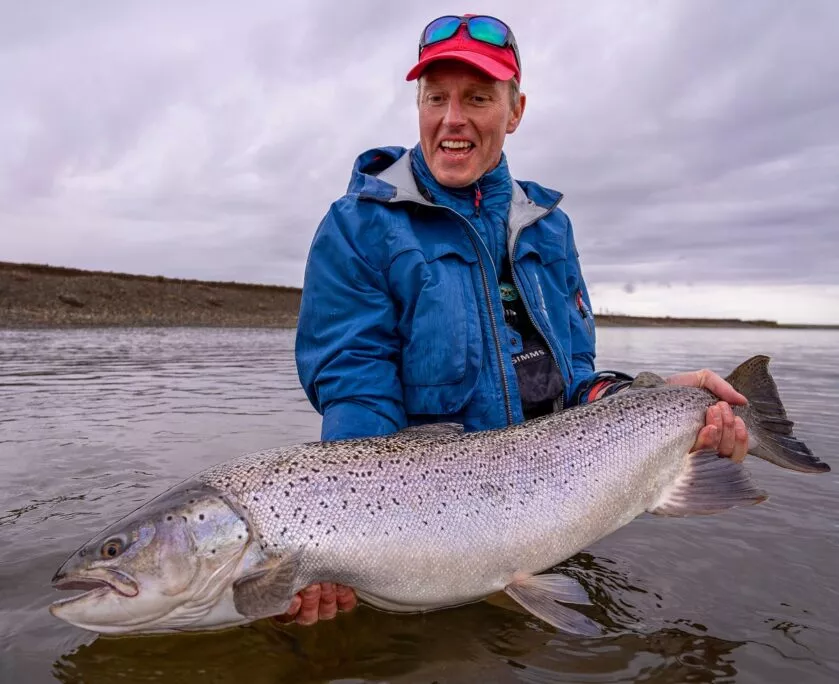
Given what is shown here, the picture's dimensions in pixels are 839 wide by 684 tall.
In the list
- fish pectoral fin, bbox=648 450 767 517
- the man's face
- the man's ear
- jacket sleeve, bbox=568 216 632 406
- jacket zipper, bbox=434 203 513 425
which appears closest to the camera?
fish pectoral fin, bbox=648 450 767 517

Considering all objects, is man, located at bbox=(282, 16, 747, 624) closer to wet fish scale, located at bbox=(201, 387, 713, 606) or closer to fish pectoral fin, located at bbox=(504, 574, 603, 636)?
wet fish scale, located at bbox=(201, 387, 713, 606)

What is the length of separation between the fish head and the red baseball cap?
2.73 metres

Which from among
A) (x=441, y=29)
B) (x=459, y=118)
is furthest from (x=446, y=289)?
(x=441, y=29)

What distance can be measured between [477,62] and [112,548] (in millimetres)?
3122

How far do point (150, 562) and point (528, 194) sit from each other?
3321mm

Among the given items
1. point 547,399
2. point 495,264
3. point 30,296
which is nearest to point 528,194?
point 495,264

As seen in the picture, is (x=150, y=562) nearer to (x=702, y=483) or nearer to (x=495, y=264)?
(x=495, y=264)

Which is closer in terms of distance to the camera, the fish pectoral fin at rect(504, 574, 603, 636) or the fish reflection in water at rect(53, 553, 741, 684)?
the fish reflection in water at rect(53, 553, 741, 684)

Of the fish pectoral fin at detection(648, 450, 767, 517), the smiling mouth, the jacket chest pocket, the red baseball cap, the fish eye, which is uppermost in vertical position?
the red baseball cap

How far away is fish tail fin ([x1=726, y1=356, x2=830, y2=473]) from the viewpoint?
3.77m

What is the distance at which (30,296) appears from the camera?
33.8 meters

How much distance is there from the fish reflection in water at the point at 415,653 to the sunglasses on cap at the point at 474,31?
10.7 ft

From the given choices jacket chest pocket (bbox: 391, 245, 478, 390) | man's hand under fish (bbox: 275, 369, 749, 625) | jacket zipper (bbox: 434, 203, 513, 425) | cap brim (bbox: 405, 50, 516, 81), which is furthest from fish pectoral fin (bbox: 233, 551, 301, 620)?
cap brim (bbox: 405, 50, 516, 81)

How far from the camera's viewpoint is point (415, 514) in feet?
10.2
